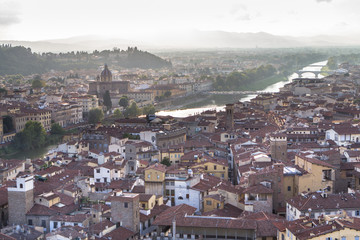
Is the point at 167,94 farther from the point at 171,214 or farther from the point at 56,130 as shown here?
the point at 171,214

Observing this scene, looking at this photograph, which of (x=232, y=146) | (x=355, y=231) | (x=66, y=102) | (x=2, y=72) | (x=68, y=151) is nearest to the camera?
(x=355, y=231)

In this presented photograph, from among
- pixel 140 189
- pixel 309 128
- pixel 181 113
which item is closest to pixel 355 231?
pixel 140 189

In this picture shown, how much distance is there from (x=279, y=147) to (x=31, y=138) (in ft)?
44.0

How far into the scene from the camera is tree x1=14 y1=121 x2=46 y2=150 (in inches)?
976

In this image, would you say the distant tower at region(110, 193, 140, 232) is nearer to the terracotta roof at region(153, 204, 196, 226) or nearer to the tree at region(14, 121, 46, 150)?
the terracotta roof at region(153, 204, 196, 226)

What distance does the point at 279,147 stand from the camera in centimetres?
1486

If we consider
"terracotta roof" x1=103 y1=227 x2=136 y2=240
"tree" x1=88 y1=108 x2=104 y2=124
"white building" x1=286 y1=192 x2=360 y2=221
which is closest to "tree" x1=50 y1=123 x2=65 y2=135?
"tree" x1=88 y1=108 x2=104 y2=124

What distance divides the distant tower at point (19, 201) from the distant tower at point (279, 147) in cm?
620

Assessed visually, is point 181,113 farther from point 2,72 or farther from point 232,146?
point 2,72

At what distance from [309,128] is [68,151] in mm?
7936

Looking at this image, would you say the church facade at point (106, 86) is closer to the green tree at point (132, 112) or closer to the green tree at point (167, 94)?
the green tree at point (167, 94)

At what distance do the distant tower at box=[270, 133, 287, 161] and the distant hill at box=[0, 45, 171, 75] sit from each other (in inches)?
2332

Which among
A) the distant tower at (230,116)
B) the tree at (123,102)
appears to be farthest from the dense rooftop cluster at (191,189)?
the tree at (123,102)

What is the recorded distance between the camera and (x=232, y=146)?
17.8m
